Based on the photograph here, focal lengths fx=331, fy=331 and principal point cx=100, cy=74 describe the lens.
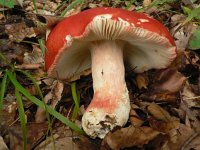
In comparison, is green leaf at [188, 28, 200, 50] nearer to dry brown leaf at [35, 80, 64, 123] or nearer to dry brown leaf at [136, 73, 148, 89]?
dry brown leaf at [136, 73, 148, 89]

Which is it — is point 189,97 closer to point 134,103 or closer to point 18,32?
point 134,103

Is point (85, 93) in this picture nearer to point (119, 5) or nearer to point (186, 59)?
point (186, 59)

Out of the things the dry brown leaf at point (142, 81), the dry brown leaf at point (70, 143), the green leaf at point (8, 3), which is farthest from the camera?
the green leaf at point (8, 3)

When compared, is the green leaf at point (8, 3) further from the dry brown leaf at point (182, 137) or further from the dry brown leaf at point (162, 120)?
the dry brown leaf at point (182, 137)

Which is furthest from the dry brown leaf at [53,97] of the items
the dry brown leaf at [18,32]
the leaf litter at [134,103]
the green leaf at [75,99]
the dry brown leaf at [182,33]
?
the dry brown leaf at [182,33]

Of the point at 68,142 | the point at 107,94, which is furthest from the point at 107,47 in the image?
the point at 68,142

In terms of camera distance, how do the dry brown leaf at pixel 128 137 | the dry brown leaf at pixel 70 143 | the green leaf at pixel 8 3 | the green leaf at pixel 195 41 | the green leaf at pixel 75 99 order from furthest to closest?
1. the green leaf at pixel 8 3
2. the green leaf at pixel 195 41
3. the green leaf at pixel 75 99
4. the dry brown leaf at pixel 70 143
5. the dry brown leaf at pixel 128 137

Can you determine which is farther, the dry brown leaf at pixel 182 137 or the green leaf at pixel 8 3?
the green leaf at pixel 8 3

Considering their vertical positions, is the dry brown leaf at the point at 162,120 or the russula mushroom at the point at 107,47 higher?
the russula mushroom at the point at 107,47
